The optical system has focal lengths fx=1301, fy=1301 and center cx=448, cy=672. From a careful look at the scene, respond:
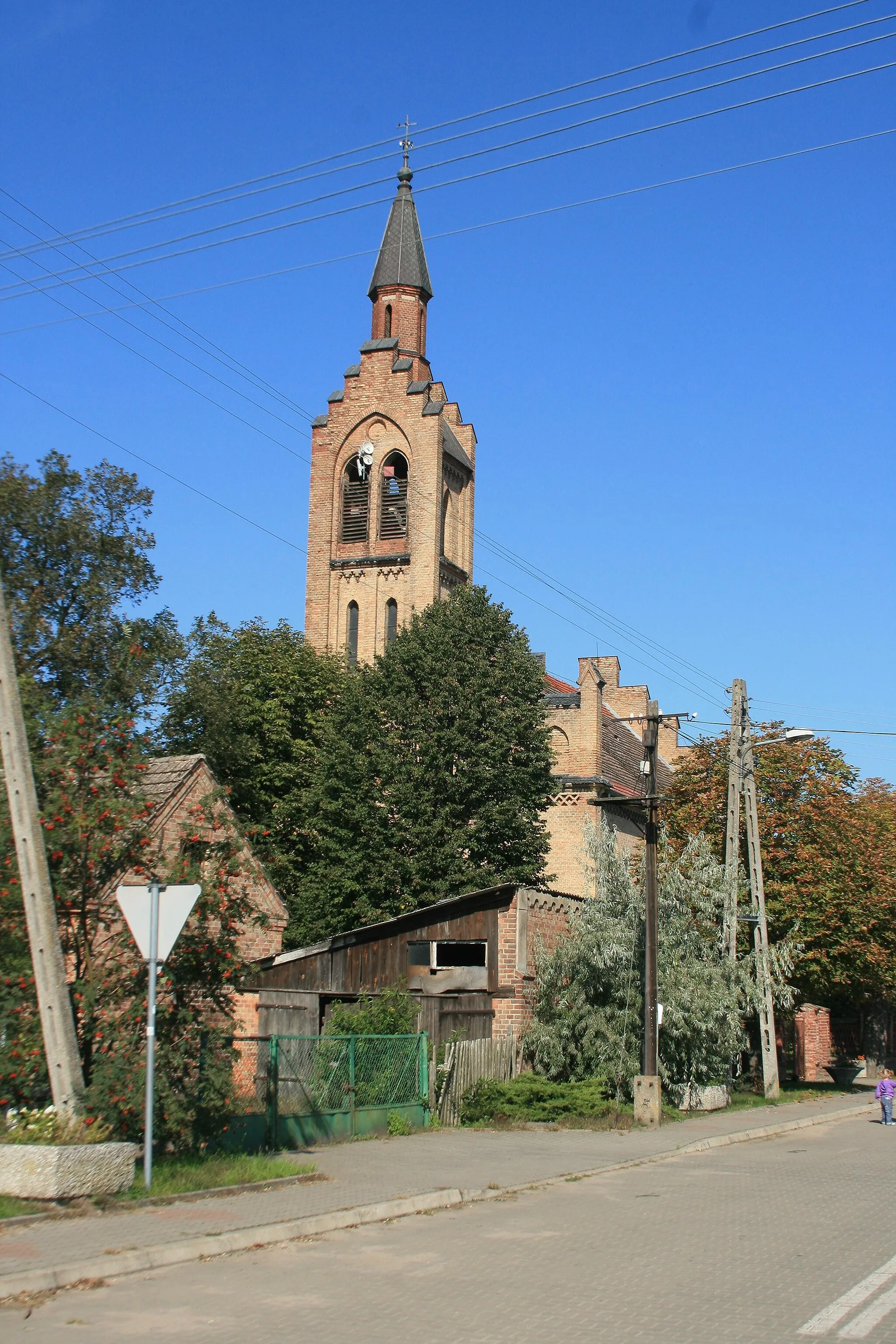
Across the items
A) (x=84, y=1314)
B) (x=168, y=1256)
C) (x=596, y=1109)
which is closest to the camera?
(x=84, y=1314)

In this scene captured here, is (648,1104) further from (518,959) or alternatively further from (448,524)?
(448,524)

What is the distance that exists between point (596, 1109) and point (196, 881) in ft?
36.7

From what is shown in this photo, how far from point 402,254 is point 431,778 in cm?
3670

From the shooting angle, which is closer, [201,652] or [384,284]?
[201,652]

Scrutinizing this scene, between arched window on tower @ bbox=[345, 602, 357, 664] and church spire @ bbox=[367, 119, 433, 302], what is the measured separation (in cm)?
1620

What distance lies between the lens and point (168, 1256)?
362 inches

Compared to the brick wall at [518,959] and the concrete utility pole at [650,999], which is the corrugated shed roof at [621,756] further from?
the concrete utility pole at [650,999]

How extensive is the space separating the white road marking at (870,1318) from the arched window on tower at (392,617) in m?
48.8

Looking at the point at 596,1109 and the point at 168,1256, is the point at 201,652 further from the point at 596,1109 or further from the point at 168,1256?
the point at 168,1256

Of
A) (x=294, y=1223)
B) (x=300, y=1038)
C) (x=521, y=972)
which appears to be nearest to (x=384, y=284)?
(x=521, y=972)

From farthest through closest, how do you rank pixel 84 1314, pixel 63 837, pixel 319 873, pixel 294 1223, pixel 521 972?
pixel 319 873
pixel 521 972
pixel 63 837
pixel 294 1223
pixel 84 1314

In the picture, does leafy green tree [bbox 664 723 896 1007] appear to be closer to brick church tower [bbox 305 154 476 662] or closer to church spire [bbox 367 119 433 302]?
→ brick church tower [bbox 305 154 476 662]

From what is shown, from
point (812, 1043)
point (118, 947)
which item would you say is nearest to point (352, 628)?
point (812, 1043)

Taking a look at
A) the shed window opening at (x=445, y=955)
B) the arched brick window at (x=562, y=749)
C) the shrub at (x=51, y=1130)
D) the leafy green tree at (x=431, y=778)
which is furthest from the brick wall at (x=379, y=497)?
the shrub at (x=51, y=1130)
